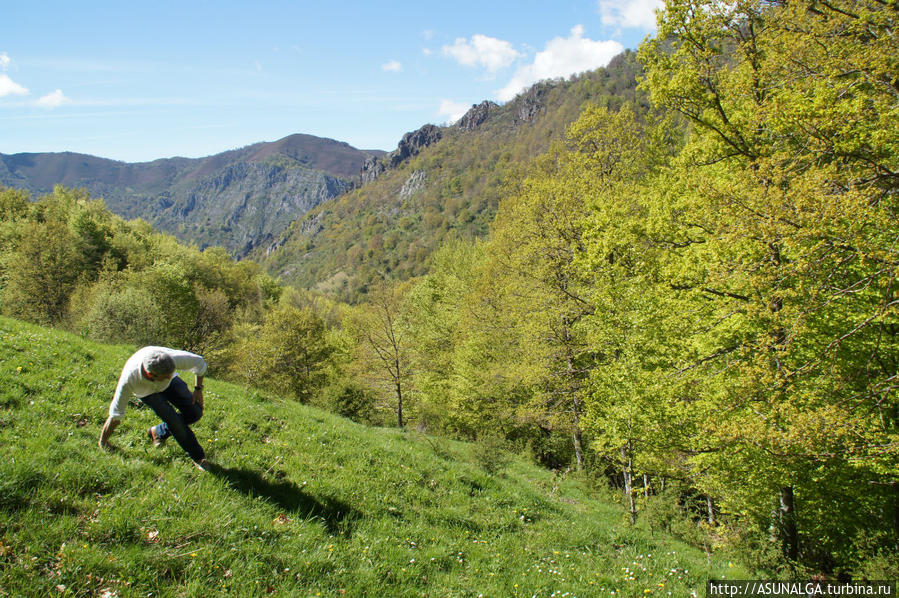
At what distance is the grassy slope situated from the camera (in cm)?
400

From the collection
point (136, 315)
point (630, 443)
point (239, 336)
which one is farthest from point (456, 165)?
point (630, 443)

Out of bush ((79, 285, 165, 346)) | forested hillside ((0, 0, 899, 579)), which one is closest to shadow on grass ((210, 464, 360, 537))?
forested hillside ((0, 0, 899, 579))

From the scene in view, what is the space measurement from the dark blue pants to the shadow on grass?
488mm

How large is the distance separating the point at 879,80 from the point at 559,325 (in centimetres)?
1313

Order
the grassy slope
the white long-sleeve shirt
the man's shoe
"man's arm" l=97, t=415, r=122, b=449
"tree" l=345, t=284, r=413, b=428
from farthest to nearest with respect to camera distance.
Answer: "tree" l=345, t=284, r=413, b=428
the man's shoe
"man's arm" l=97, t=415, r=122, b=449
the white long-sleeve shirt
the grassy slope

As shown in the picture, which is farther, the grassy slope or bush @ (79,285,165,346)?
bush @ (79,285,165,346)

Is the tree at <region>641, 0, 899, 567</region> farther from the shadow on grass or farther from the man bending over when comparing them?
the man bending over

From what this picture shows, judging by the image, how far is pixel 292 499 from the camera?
19.1ft

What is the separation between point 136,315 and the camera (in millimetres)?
31906

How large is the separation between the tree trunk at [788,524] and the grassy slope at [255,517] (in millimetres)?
3721

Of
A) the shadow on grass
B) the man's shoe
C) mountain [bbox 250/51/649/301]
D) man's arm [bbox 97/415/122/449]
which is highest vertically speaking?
mountain [bbox 250/51/649/301]

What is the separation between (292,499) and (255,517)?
0.86m

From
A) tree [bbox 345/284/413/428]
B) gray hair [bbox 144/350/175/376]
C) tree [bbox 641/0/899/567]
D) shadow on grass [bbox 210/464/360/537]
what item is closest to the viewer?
gray hair [bbox 144/350/175/376]

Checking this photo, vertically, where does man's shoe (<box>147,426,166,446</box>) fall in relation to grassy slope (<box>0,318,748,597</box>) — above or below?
above
